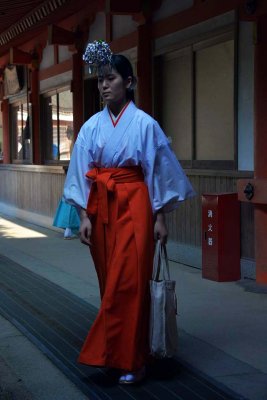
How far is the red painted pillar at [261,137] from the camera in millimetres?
6594

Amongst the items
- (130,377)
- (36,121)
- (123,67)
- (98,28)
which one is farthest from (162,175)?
(36,121)

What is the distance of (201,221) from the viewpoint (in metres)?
7.88

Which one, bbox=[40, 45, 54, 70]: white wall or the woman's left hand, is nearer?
the woman's left hand

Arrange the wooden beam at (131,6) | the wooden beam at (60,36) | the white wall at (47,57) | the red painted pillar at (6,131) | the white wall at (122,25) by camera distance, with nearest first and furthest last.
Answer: the wooden beam at (131,6)
the white wall at (122,25)
the wooden beam at (60,36)
the white wall at (47,57)
the red painted pillar at (6,131)

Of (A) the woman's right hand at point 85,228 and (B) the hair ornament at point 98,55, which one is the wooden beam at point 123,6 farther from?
(A) the woman's right hand at point 85,228

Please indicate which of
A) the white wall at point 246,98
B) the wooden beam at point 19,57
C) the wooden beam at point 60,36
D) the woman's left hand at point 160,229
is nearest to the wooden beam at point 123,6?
the white wall at point 246,98

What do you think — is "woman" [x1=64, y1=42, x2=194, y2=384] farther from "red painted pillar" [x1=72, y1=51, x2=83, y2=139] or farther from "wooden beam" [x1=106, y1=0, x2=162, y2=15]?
"red painted pillar" [x1=72, y1=51, x2=83, y2=139]

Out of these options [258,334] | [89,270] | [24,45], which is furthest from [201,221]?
[24,45]

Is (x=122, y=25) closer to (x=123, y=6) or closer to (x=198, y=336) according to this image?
(x=123, y=6)

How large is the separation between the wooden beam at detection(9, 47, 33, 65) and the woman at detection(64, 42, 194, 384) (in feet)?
32.9

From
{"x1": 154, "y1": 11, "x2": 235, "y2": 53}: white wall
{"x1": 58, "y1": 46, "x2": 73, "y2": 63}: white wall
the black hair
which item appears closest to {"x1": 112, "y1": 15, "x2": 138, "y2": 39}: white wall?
{"x1": 154, "y1": 11, "x2": 235, "y2": 53}: white wall

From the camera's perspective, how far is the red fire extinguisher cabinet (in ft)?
23.2

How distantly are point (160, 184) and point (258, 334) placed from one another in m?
1.73

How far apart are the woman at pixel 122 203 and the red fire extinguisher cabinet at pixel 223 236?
116 inches
